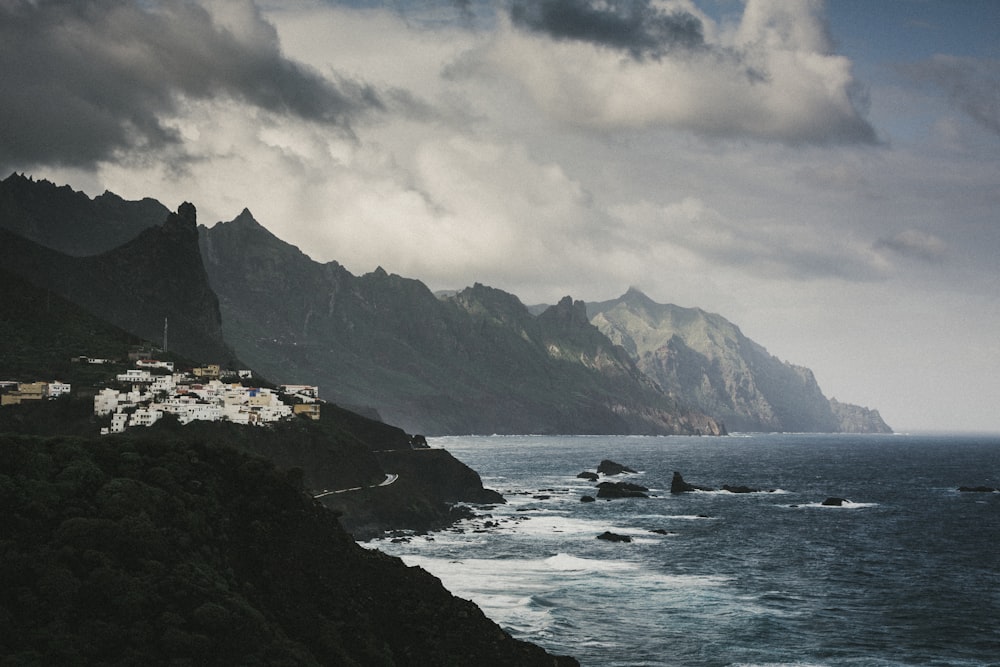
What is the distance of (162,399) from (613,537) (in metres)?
74.0

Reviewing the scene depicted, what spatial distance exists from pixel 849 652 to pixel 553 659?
27.5 m

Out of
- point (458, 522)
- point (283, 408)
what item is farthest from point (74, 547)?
point (283, 408)

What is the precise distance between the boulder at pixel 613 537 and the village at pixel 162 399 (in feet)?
198

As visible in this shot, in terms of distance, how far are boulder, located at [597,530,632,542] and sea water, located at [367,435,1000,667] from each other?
167cm

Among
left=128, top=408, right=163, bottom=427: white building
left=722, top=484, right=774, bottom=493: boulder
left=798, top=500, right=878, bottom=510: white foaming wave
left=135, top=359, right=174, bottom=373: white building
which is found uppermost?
left=135, top=359, right=174, bottom=373: white building

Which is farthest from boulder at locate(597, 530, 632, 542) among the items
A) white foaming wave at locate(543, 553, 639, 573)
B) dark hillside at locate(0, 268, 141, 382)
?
dark hillside at locate(0, 268, 141, 382)

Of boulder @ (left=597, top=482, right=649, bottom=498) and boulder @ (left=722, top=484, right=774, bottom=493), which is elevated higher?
boulder @ (left=597, top=482, right=649, bottom=498)

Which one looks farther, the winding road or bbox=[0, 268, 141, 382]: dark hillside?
bbox=[0, 268, 141, 382]: dark hillside

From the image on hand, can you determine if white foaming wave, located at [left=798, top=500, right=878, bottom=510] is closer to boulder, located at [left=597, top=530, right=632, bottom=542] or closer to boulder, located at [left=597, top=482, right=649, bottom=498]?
boulder, located at [left=597, top=482, right=649, bottom=498]

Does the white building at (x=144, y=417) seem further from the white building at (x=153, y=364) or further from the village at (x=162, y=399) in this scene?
the white building at (x=153, y=364)

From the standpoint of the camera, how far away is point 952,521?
124 metres

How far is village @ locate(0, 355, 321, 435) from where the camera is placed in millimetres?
122062

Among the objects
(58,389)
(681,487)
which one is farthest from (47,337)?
(681,487)

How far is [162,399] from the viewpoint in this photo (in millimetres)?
130250
